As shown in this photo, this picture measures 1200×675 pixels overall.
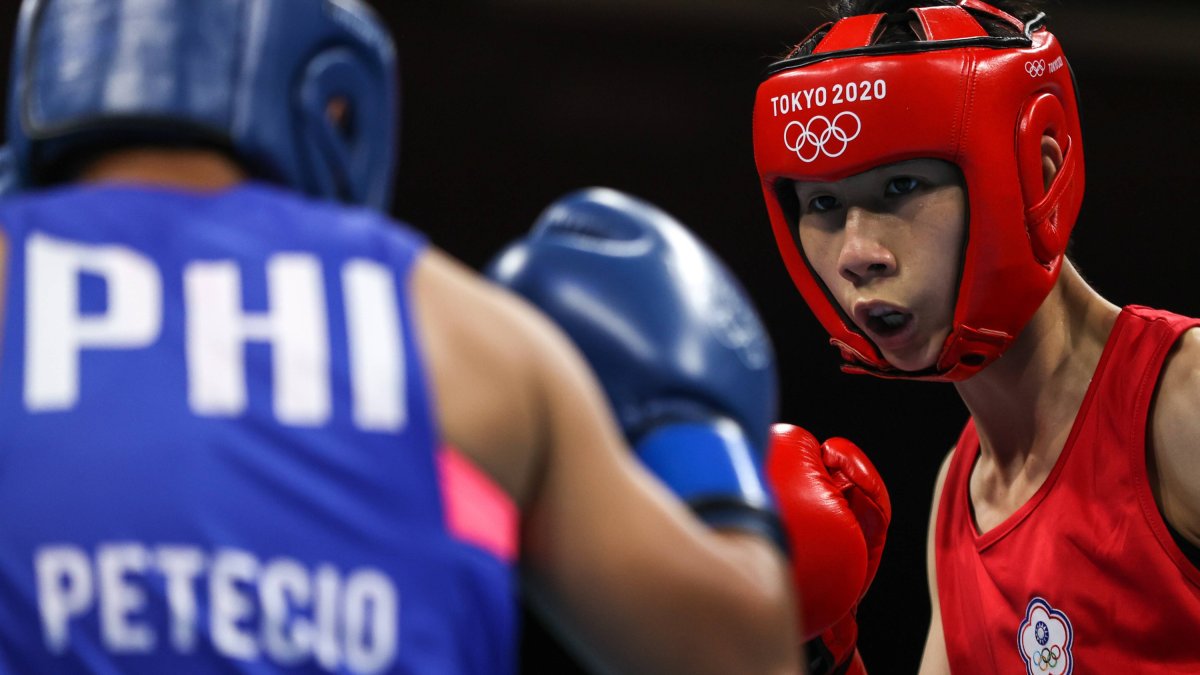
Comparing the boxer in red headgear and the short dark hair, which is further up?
the short dark hair

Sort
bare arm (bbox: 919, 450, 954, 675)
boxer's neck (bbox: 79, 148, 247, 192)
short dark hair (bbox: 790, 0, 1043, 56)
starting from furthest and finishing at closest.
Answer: bare arm (bbox: 919, 450, 954, 675) → short dark hair (bbox: 790, 0, 1043, 56) → boxer's neck (bbox: 79, 148, 247, 192)

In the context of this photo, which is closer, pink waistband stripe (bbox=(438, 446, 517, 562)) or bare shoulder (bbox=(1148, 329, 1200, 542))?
pink waistband stripe (bbox=(438, 446, 517, 562))

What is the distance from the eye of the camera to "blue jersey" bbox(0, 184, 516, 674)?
82cm

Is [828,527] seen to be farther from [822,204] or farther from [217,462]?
[217,462]

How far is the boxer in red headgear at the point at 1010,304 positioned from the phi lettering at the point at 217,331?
3.64ft

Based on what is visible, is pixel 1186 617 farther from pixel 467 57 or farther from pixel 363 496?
pixel 467 57

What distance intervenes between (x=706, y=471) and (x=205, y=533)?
0.35m

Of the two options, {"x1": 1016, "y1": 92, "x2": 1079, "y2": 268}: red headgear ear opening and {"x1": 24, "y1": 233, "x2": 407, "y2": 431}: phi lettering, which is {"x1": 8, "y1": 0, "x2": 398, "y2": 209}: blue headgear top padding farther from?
{"x1": 1016, "y1": 92, "x2": 1079, "y2": 268}: red headgear ear opening

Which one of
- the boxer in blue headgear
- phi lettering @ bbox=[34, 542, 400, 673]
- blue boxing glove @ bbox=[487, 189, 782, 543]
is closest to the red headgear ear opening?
blue boxing glove @ bbox=[487, 189, 782, 543]

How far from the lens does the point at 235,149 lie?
0.96m

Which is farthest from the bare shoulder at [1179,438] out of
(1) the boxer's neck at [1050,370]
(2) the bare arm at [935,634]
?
(2) the bare arm at [935,634]

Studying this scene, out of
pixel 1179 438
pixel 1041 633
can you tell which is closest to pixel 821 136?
pixel 1179 438

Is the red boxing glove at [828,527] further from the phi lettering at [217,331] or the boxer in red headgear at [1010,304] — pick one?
the phi lettering at [217,331]

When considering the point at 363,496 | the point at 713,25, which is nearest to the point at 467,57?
the point at 713,25
